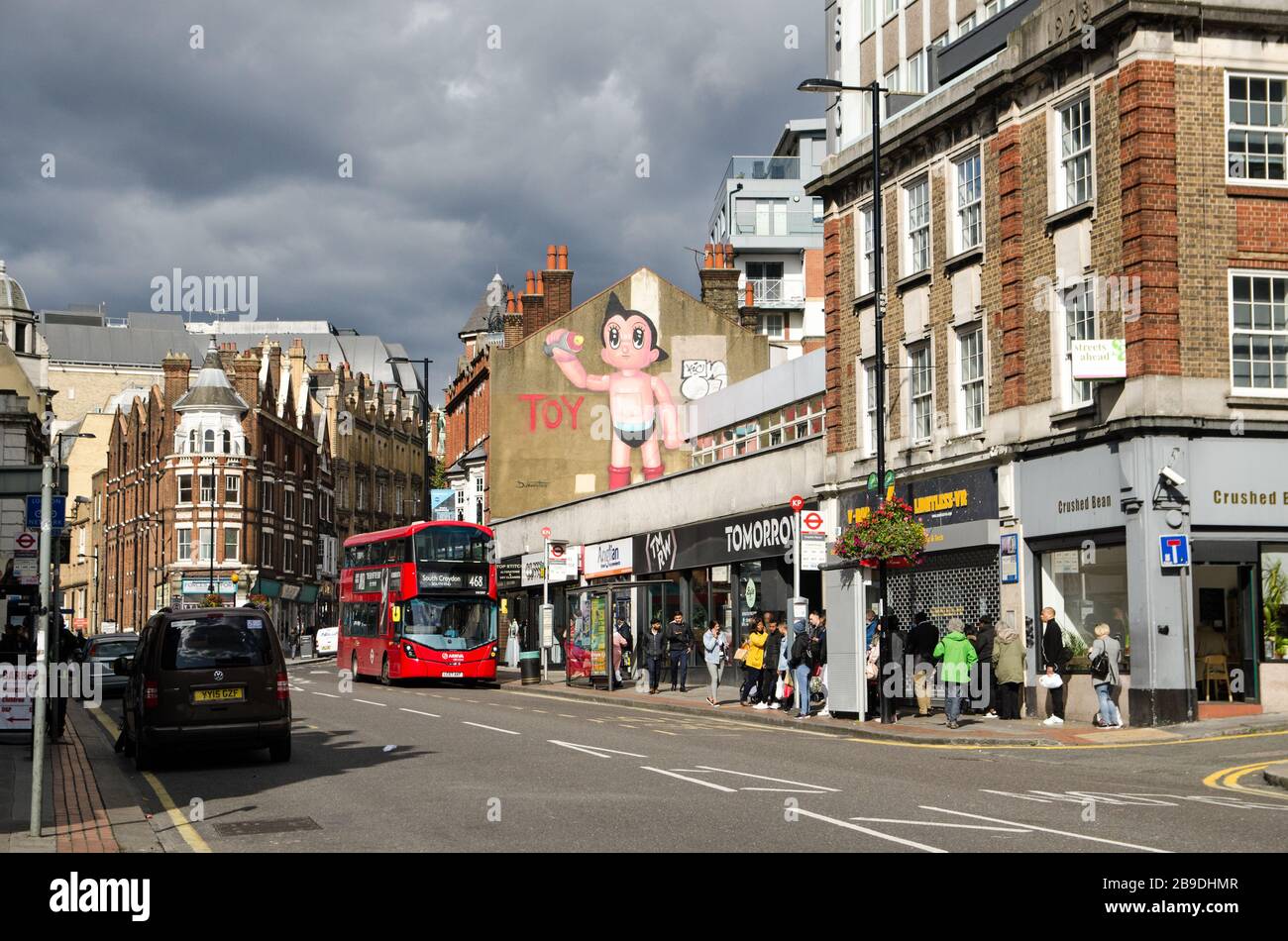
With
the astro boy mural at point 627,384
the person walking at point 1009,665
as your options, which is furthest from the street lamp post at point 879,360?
the astro boy mural at point 627,384

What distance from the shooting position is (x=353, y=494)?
116000 mm

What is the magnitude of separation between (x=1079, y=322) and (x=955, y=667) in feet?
20.4

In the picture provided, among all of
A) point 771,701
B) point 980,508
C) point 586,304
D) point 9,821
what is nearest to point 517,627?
point 586,304

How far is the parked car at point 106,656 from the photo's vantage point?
37.3 metres

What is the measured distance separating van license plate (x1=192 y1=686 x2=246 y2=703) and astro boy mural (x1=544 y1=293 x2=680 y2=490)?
4186cm

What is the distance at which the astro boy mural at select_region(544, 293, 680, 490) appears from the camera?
198 ft

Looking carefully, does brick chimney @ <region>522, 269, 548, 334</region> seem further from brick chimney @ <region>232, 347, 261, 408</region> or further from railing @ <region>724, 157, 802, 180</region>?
brick chimney @ <region>232, 347, 261, 408</region>

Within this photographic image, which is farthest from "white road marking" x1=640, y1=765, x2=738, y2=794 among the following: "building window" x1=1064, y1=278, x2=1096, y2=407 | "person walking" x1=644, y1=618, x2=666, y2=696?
"person walking" x1=644, y1=618, x2=666, y2=696

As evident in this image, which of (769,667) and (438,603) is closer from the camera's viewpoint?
(769,667)

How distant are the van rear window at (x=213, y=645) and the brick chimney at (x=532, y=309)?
46723 millimetres

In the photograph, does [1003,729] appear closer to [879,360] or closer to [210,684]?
[879,360]

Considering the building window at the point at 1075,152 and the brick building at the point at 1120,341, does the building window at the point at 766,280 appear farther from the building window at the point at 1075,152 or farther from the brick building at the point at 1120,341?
the building window at the point at 1075,152

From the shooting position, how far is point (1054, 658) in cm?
2448

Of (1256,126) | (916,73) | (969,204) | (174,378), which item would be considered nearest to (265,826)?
(1256,126)
